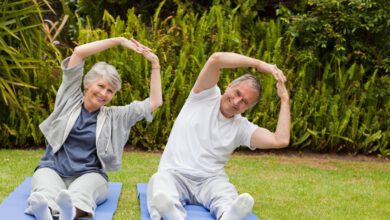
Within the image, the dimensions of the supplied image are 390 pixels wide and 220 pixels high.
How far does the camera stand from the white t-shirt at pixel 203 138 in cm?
535

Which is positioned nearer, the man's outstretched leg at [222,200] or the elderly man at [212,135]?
the man's outstretched leg at [222,200]

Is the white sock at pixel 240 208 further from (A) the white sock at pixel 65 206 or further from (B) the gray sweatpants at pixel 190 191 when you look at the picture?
(A) the white sock at pixel 65 206

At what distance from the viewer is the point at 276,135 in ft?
17.3

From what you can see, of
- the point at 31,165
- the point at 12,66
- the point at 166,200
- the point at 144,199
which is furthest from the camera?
the point at 12,66

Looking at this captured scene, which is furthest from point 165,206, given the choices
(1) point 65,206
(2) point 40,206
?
(2) point 40,206

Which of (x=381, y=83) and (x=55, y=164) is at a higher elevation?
(x=55, y=164)

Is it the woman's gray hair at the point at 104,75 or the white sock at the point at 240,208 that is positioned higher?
the woman's gray hair at the point at 104,75

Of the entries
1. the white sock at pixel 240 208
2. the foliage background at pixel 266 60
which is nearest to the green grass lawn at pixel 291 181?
the foliage background at pixel 266 60

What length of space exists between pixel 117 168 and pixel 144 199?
337mm

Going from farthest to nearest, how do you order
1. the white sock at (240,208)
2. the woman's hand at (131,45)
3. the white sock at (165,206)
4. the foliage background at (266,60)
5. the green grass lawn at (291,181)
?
the foliage background at (266,60)
the green grass lawn at (291,181)
the woman's hand at (131,45)
the white sock at (165,206)
the white sock at (240,208)

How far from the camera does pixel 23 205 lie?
5.09 m

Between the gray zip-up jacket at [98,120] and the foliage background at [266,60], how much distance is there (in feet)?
10.5

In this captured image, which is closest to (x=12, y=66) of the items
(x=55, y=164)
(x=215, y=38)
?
(x=215, y=38)

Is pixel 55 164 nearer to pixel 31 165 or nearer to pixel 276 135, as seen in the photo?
pixel 276 135
